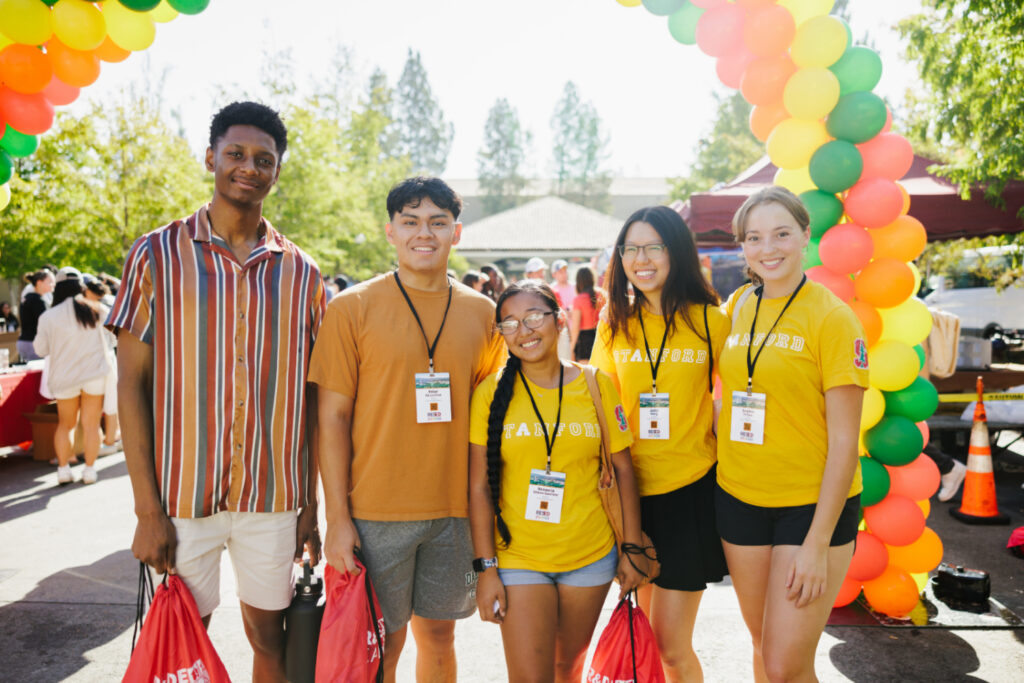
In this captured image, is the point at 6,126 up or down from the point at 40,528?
up

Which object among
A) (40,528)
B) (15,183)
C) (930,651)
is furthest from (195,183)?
(930,651)

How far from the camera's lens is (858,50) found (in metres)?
3.55

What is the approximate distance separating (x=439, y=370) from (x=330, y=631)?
3.03ft

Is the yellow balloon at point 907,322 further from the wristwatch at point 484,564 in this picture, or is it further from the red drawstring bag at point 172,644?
the red drawstring bag at point 172,644

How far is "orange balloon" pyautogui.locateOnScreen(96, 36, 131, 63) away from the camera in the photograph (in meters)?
3.94

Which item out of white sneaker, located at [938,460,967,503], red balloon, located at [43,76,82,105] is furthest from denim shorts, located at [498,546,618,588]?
white sneaker, located at [938,460,967,503]

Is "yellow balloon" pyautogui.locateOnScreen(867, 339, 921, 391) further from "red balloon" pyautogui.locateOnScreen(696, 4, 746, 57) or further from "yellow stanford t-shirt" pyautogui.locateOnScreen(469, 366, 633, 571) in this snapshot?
"yellow stanford t-shirt" pyautogui.locateOnScreen(469, 366, 633, 571)

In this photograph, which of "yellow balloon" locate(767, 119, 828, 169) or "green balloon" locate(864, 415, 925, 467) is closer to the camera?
"green balloon" locate(864, 415, 925, 467)

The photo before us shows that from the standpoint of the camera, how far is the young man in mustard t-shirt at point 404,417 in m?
2.26

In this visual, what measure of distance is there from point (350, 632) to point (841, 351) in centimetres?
181

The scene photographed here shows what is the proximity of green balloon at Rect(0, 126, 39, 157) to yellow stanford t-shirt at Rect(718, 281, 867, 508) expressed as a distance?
4489 mm

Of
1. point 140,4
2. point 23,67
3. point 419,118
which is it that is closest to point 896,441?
point 140,4

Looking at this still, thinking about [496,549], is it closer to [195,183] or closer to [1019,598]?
[1019,598]

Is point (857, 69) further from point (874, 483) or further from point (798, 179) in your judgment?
point (874, 483)
